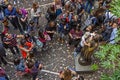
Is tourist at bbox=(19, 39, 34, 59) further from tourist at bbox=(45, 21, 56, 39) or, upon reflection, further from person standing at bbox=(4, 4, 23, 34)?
person standing at bbox=(4, 4, 23, 34)

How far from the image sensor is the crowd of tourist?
10.8 meters

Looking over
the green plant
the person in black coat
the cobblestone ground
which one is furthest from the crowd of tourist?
the green plant

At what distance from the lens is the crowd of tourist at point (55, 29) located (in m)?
10.8

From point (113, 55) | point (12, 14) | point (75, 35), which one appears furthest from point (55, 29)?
point (113, 55)

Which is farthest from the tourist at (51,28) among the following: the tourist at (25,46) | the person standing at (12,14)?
the person standing at (12,14)

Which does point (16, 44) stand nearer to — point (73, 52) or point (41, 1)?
point (73, 52)

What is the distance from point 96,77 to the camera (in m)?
11.4

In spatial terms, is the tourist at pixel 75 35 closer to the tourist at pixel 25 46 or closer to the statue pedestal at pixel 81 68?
the statue pedestal at pixel 81 68

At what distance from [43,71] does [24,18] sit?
2.32 m

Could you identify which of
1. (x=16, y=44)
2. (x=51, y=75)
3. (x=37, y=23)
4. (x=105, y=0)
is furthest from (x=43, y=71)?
(x=105, y=0)

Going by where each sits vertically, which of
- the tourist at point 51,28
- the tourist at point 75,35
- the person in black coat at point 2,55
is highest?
the tourist at point 51,28

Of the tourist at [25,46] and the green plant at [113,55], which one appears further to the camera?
the tourist at [25,46]

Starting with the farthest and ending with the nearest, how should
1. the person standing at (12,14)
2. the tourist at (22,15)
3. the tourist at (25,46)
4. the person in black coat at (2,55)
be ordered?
the tourist at (22,15) < the person standing at (12,14) < the tourist at (25,46) < the person in black coat at (2,55)

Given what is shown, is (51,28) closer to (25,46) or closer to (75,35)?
(75,35)
